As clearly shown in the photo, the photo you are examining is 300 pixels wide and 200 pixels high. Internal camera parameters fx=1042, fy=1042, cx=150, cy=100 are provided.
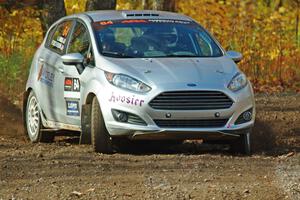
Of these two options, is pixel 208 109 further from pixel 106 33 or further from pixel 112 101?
pixel 106 33

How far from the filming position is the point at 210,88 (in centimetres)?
1085

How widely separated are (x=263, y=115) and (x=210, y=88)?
4.45m

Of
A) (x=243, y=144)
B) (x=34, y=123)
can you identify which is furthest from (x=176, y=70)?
(x=34, y=123)

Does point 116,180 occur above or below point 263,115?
above

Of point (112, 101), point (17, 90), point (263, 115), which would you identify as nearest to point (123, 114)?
point (112, 101)

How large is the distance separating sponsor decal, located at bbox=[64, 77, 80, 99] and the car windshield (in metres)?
0.50

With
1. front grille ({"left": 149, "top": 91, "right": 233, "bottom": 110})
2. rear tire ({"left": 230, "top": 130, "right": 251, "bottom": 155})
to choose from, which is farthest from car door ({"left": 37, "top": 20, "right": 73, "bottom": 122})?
rear tire ({"left": 230, "top": 130, "right": 251, "bottom": 155})

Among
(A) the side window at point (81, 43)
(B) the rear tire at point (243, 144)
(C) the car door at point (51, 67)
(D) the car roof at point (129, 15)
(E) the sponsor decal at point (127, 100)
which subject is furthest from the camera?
(C) the car door at point (51, 67)

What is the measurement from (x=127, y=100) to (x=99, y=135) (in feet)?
1.80

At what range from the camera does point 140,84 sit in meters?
10.8

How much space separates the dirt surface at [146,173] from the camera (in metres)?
8.47

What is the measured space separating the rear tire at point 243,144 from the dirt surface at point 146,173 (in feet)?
0.43

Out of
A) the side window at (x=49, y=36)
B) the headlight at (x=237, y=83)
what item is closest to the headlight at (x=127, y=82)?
the headlight at (x=237, y=83)

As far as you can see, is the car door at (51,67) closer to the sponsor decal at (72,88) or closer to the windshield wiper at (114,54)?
the sponsor decal at (72,88)
